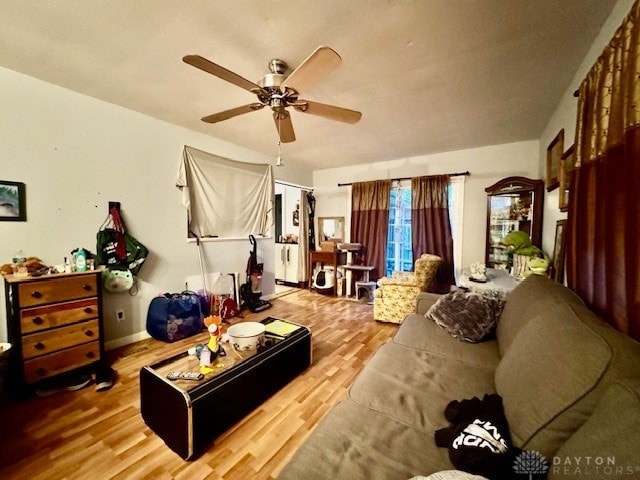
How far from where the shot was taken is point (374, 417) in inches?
41.5

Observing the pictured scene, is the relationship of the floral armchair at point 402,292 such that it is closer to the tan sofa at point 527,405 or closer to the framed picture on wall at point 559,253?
the framed picture on wall at point 559,253

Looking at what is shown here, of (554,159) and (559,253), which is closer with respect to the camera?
(559,253)

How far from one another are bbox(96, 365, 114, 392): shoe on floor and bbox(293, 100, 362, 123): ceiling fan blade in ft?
8.25

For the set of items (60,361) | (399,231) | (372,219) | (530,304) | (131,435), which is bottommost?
(131,435)

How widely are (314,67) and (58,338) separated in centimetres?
261

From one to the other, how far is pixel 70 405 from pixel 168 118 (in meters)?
2.68

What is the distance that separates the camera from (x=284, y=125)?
209 centimetres

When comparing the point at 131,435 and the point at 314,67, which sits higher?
the point at 314,67

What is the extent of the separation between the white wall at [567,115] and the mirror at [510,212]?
0.39ft

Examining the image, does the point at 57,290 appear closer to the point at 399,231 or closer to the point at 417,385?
the point at 417,385

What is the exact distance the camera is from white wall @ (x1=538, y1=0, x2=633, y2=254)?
1312mm

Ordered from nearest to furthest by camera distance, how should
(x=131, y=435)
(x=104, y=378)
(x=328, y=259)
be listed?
(x=131, y=435), (x=104, y=378), (x=328, y=259)

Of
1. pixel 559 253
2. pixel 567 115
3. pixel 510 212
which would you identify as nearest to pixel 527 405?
pixel 559 253

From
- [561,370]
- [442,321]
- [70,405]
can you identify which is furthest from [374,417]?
[70,405]
